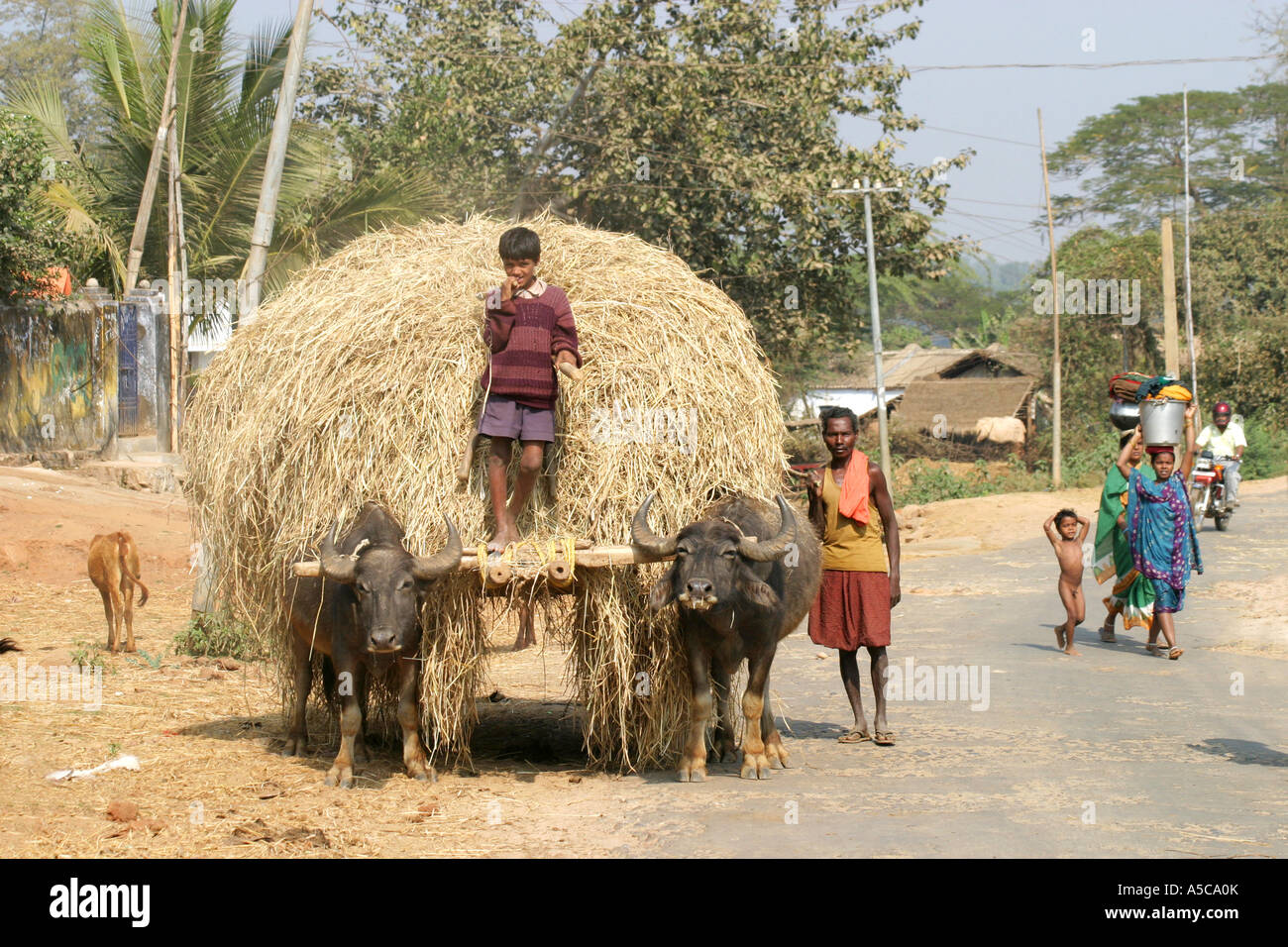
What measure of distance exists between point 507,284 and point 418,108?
16589mm

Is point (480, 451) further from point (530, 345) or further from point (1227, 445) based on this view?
point (1227, 445)

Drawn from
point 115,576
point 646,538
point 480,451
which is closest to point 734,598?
point 646,538

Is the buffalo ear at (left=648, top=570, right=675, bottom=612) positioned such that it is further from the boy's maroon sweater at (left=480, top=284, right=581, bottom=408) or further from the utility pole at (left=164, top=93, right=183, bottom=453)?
the utility pole at (left=164, top=93, right=183, bottom=453)

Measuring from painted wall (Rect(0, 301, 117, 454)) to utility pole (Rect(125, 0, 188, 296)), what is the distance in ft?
3.58

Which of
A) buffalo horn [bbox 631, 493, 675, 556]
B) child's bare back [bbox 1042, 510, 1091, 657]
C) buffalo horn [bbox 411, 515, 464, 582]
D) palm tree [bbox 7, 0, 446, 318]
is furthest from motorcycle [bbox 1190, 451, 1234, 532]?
buffalo horn [bbox 411, 515, 464, 582]

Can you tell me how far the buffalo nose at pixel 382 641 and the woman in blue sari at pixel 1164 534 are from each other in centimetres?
730

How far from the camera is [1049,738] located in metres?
8.30

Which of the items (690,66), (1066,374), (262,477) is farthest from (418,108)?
(1066,374)

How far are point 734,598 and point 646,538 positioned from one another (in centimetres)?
61

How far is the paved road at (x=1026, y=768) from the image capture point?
6.01 m

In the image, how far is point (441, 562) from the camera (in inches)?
270

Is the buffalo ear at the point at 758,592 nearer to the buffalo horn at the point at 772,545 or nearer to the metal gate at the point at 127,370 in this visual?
the buffalo horn at the point at 772,545

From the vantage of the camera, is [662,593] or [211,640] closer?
[662,593]
